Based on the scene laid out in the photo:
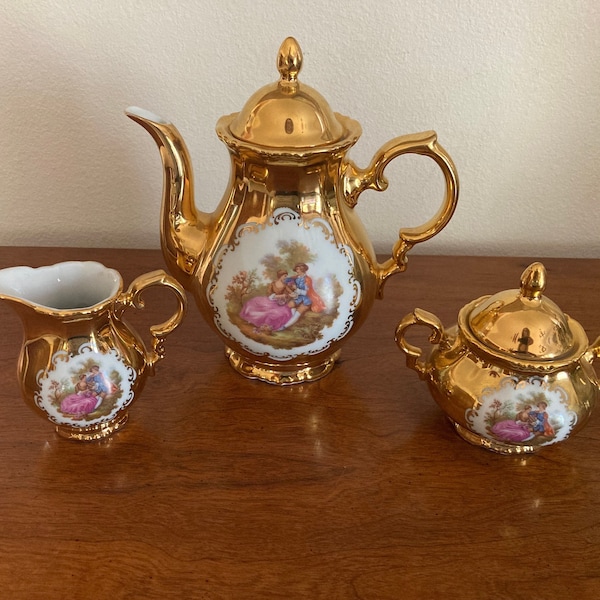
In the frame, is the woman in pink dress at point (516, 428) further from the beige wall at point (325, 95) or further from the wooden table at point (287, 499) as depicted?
the beige wall at point (325, 95)

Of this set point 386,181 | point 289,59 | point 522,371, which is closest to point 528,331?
point 522,371

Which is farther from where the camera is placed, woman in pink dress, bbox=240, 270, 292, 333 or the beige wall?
the beige wall

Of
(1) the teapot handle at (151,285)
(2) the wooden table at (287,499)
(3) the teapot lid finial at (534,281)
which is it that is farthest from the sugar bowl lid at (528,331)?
(1) the teapot handle at (151,285)

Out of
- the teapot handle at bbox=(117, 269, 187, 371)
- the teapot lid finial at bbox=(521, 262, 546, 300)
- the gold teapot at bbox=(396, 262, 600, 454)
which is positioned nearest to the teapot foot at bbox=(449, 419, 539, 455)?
the gold teapot at bbox=(396, 262, 600, 454)

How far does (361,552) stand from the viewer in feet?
1.51

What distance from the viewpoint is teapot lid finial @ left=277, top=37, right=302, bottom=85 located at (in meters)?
0.53

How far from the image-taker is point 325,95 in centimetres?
74

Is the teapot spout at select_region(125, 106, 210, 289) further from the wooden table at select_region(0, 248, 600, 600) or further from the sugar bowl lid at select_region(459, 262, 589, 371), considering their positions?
the sugar bowl lid at select_region(459, 262, 589, 371)

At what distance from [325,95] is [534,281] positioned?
0.36 metres

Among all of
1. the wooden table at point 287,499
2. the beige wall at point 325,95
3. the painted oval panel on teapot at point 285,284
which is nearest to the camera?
the wooden table at point 287,499

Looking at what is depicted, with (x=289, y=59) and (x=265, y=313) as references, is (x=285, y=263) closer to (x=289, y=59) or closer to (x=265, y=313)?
(x=265, y=313)

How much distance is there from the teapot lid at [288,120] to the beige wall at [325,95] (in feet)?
0.63

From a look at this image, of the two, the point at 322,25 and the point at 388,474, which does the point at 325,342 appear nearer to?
the point at 388,474

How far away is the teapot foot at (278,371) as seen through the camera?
62 centimetres
